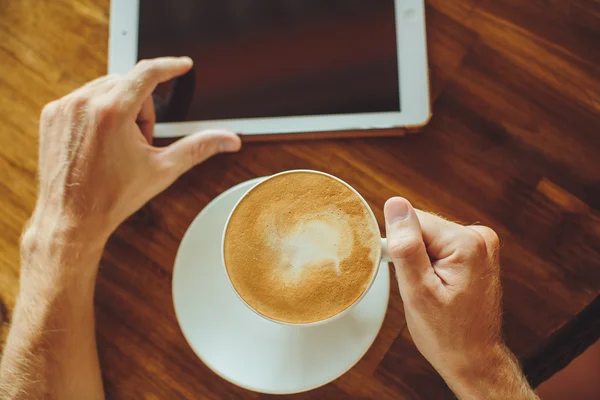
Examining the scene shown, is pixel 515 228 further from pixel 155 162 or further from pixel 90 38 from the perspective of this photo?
pixel 90 38

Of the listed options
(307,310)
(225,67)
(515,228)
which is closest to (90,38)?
(225,67)

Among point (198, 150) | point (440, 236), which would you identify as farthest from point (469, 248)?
point (198, 150)

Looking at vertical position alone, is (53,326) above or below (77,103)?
below

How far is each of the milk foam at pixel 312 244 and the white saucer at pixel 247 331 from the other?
137 millimetres

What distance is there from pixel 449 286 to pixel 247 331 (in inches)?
11.8

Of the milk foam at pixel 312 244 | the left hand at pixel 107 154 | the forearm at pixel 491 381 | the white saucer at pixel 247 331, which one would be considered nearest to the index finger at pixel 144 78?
the left hand at pixel 107 154

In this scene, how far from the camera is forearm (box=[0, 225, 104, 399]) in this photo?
72cm

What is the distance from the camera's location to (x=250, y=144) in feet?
2.74

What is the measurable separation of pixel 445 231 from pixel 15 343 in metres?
0.66

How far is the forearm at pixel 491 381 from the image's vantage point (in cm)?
67

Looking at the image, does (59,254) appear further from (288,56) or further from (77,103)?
(288,56)

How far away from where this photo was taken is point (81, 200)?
771 mm

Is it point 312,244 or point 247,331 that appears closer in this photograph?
point 312,244

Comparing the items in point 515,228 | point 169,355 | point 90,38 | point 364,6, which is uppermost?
point 364,6
